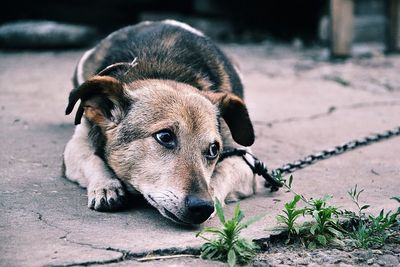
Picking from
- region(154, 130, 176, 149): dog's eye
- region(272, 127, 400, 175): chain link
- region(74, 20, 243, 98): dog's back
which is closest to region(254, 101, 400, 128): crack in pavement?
region(272, 127, 400, 175): chain link

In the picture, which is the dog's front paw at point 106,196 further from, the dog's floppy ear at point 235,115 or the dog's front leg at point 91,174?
the dog's floppy ear at point 235,115

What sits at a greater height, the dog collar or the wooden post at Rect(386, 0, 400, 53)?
the dog collar

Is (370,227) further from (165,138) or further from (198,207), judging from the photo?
(165,138)

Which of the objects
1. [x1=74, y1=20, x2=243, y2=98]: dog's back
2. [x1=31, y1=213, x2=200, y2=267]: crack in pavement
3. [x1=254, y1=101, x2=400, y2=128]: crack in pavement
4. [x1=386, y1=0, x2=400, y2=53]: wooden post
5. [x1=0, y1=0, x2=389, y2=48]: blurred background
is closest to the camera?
[x1=31, y1=213, x2=200, y2=267]: crack in pavement

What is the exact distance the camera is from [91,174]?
3.23m

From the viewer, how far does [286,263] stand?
2.45 meters

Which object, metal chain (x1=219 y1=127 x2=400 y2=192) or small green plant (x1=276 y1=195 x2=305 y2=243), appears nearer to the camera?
small green plant (x1=276 y1=195 x2=305 y2=243)

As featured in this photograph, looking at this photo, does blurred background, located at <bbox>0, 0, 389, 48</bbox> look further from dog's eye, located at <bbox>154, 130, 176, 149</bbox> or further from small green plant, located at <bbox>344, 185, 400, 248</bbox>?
small green plant, located at <bbox>344, 185, 400, 248</bbox>

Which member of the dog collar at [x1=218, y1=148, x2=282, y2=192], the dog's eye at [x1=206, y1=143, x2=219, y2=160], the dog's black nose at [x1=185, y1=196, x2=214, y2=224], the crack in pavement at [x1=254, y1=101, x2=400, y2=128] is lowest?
the crack in pavement at [x1=254, y1=101, x2=400, y2=128]

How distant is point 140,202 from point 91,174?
0.29 metres

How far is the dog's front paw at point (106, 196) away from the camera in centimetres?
295

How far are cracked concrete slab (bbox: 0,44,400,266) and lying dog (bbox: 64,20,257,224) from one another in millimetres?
109

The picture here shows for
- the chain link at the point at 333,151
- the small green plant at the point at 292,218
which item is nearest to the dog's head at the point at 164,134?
the small green plant at the point at 292,218

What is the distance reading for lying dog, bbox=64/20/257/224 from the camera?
9.39 ft
